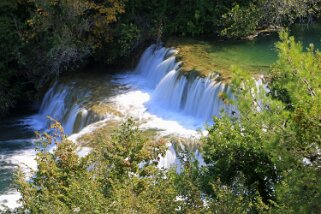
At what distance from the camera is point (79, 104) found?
17.0 meters

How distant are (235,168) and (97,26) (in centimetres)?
1265

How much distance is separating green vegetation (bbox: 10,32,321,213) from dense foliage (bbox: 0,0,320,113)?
34.4 feet

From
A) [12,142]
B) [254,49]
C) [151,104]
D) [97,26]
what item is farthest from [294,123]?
[97,26]

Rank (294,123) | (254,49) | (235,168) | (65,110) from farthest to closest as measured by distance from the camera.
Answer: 1. (254,49)
2. (65,110)
3. (235,168)
4. (294,123)

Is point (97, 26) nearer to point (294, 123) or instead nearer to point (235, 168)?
point (235, 168)

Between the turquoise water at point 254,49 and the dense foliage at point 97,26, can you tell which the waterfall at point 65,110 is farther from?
the turquoise water at point 254,49

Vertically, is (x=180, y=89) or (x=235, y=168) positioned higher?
(x=235, y=168)

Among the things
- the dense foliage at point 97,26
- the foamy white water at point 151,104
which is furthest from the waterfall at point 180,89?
the dense foliage at point 97,26

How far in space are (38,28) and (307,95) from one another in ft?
49.4

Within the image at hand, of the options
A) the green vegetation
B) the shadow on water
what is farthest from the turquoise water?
the green vegetation

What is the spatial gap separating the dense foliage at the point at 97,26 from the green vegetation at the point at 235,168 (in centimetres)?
1050

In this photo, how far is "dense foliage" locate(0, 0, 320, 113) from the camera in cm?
1942

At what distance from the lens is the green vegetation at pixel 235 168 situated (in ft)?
19.1

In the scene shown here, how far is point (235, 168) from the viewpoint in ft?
27.6
